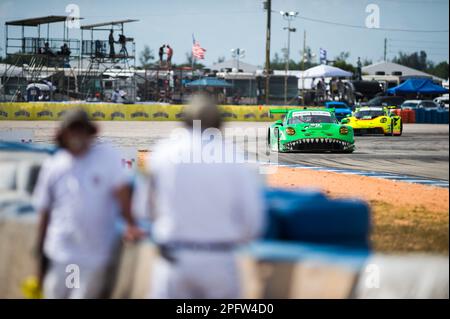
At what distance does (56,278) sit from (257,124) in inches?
1049

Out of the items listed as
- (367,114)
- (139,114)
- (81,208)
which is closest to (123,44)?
(81,208)

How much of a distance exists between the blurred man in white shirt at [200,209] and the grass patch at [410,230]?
239cm

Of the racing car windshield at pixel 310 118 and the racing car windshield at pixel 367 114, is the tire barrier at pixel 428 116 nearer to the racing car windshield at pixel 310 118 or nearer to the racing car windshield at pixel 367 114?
the racing car windshield at pixel 367 114

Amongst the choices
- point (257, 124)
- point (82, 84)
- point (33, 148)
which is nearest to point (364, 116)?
point (257, 124)

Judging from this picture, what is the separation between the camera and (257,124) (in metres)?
31.0

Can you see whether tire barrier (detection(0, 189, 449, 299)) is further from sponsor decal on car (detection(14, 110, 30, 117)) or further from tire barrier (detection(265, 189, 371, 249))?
sponsor decal on car (detection(14, 110, 30, 117))

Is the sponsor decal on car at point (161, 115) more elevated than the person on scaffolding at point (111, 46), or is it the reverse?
the person on scaffolding at point (111, 46)

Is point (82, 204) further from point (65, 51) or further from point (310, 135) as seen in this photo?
point (310, 135)

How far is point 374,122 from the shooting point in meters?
25.7

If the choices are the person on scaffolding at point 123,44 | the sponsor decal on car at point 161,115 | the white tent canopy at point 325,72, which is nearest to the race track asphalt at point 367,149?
the sponsor decal on car at point 161,115

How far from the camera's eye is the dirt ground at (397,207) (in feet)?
21.3

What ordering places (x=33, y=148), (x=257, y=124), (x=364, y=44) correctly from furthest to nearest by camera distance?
(x=257, y=124) → (x=364, y=44) → (x=33, y=148)

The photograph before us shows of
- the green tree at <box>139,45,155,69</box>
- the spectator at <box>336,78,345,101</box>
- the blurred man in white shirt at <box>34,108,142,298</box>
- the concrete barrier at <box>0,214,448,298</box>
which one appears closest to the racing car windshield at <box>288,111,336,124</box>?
the green tree at <box>139,45,155,69</box>
